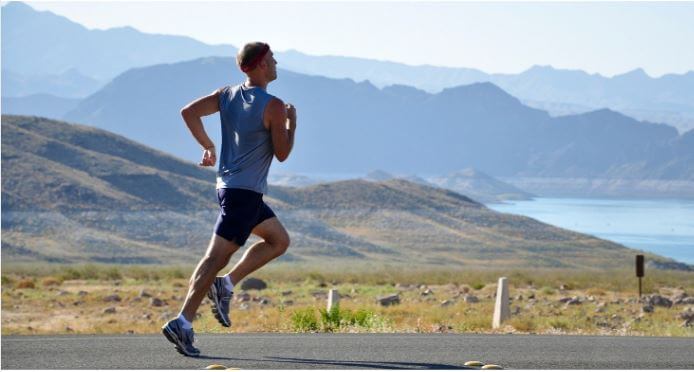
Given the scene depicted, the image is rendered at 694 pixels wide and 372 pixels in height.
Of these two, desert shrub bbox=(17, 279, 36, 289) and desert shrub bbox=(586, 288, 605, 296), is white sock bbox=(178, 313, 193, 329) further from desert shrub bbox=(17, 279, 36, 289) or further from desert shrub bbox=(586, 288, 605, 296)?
desert shrub bbox=(17, 279, 36, 289)

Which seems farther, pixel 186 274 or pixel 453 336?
pixel 186 274

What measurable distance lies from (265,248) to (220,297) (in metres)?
0.45

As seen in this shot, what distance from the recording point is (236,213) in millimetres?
8000

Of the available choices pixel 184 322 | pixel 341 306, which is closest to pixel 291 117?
pixel 184 322

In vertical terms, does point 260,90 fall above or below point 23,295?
above

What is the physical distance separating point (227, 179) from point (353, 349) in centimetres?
180

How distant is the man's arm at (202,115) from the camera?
8.18 meters

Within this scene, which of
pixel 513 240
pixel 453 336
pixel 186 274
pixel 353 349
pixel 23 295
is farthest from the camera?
pixel 513 240

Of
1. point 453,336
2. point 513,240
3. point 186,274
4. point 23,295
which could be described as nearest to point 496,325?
point 453,336

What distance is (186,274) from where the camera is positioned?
56844mm

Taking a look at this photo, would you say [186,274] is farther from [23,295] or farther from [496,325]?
[496,325]

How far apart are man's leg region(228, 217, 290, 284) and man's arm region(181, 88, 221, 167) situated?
0.56 meters

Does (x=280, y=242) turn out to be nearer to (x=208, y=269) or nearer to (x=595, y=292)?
(x=208, y=269)

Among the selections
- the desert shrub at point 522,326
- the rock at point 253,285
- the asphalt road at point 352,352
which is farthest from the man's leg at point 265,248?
the rock at point 253,285
